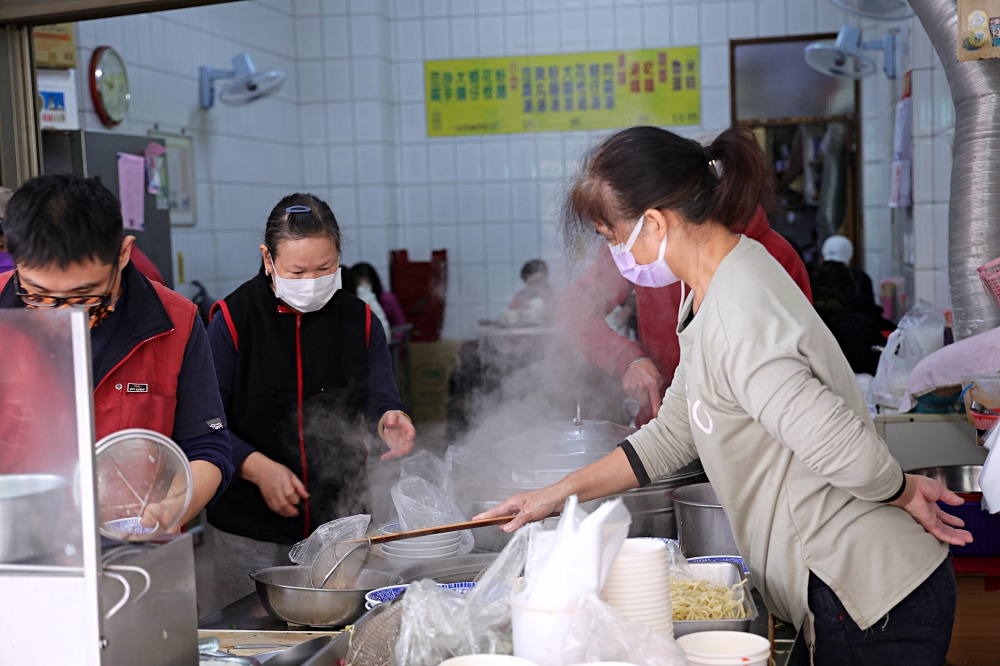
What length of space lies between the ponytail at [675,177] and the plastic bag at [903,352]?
227 centimetres

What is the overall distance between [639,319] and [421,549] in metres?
1.08

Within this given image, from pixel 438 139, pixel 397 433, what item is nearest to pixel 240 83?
pixel 438 139

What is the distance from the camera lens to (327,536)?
2109 millimetres

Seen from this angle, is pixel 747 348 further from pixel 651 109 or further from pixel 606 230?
pixel 651 109

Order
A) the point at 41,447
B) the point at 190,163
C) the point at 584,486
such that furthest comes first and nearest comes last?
the point at 190,163 → the point at 584,486 → the point at 41,447

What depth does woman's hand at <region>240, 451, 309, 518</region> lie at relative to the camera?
241cm

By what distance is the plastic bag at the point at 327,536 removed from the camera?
6.79 feet

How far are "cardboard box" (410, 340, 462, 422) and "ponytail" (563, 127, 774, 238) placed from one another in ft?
19.6

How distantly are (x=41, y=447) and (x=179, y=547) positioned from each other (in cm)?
24

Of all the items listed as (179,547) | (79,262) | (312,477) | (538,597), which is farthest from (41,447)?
(312,477)

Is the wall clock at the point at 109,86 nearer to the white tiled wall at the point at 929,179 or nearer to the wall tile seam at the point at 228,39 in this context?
the wall tile seam at the point at 228,39

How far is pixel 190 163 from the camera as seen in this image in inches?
235

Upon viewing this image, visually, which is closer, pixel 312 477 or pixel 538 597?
pixel 538 597

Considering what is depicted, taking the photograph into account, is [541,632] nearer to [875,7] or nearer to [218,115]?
[875,7]
